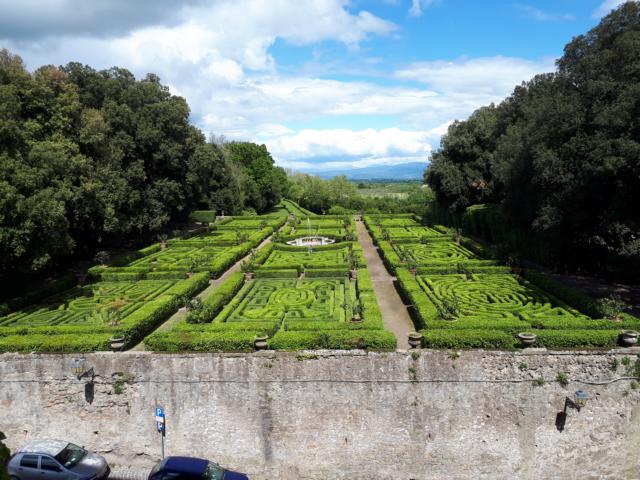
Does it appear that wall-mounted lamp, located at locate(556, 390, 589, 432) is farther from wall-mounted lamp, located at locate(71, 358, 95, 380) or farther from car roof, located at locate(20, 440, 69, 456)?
car roof, located at locate(20, 440, 69, 456)

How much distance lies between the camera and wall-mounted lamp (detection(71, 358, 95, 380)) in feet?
46.8

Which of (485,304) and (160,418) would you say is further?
(485,304)

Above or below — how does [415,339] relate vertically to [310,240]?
below

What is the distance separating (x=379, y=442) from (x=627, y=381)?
8.24 meters

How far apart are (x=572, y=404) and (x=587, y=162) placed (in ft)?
30.9

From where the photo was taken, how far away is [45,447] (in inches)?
542

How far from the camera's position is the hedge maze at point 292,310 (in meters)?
14.5

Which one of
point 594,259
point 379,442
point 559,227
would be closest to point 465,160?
point 594,259

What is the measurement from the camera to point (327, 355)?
552 inches

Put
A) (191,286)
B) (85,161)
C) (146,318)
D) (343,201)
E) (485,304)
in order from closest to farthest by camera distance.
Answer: (146,318)
(485,304)
(191,286)
(85,161)
(343,201)

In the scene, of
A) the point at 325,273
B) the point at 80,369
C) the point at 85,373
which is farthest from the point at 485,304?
the point at 80,369

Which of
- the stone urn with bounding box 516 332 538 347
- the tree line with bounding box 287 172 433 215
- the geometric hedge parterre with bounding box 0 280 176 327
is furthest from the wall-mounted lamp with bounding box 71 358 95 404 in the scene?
the tree line with bounding box 287 172 433 215

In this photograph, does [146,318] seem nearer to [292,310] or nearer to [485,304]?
[292,310]

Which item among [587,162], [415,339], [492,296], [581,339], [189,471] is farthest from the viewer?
[492,296]
